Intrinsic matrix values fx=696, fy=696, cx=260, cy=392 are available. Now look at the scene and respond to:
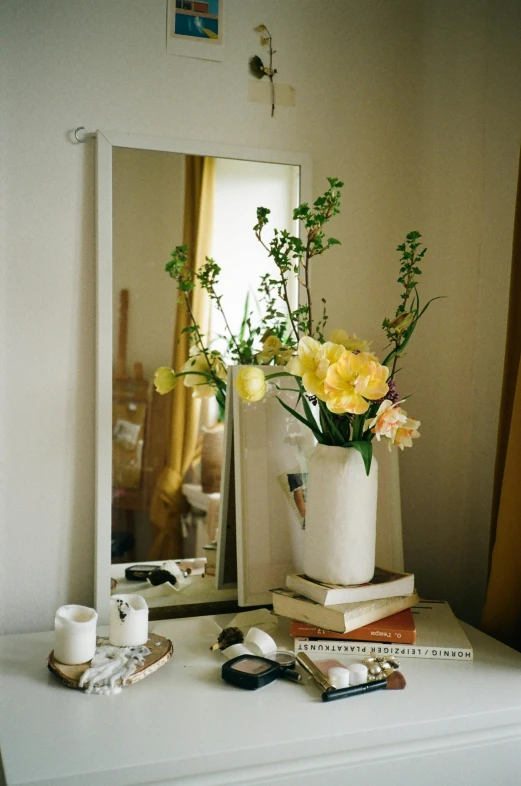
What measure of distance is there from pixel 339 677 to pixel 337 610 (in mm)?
125

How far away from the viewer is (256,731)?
983 millimetres

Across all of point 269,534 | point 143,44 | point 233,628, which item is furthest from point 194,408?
point 143,44

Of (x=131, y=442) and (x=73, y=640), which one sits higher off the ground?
(x=131, y=442)

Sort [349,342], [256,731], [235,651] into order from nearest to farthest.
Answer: [256,731]
[235,651]
[349,342]

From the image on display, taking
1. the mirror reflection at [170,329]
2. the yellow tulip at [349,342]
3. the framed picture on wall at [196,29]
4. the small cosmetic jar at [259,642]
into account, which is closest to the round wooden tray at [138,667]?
the small cosmetic jar at [259,642]

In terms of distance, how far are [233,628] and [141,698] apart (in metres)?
0.25

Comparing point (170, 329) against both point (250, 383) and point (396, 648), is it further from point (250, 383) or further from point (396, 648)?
point (396, 648)

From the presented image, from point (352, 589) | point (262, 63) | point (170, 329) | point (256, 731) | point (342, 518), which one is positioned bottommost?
point (256, 731)

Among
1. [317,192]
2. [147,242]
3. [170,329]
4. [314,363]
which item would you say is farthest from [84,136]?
[314,363]

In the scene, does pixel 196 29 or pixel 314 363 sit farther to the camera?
pixel 196 29

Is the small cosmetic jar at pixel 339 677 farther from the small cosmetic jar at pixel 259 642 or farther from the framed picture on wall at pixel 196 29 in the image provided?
the framed picture on wall at pixel 196 29

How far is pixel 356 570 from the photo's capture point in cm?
128

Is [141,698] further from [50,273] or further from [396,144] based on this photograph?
[396,144]

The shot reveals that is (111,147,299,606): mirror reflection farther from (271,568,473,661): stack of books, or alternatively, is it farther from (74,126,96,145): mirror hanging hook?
(271,568,473,661): stack of books
